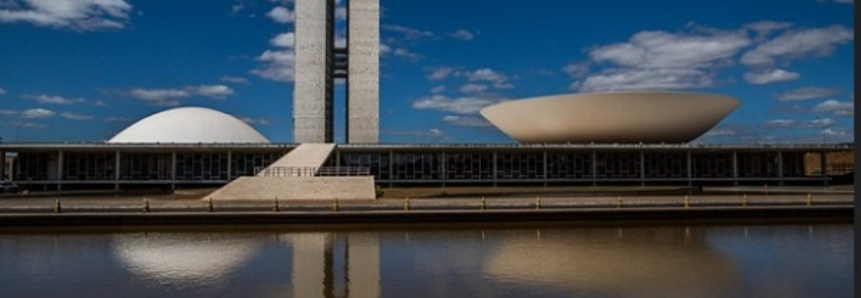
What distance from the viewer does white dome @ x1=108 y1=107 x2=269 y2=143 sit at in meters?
51.7

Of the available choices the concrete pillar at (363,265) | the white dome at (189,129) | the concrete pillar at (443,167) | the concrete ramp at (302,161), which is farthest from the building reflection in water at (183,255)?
the white dome at (189,129)

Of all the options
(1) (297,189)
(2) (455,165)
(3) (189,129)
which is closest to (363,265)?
(1) (297,189)

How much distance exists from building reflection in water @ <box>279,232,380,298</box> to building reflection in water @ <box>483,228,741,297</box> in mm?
2393

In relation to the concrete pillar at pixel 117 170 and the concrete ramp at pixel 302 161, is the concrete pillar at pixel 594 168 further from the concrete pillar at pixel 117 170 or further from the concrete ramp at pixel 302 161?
the concrete pillar at pixel 117 170

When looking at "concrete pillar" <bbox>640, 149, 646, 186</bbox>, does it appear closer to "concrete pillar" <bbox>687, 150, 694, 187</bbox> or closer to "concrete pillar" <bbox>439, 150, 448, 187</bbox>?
"concrete pillar" <bbox>687, 150, 694, 187</bbox>

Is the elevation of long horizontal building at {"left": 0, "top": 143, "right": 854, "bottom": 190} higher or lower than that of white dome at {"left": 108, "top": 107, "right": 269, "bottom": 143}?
lower

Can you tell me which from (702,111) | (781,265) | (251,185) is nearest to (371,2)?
(702,111)

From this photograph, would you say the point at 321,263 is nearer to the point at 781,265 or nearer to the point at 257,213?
the point at 257,213

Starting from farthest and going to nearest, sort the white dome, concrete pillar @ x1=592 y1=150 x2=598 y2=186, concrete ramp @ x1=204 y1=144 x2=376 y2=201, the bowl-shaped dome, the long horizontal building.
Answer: the white dome → the bowl-shaped dome → concrete pillar @ x1=592 y1=150 x2=598 y2=186 → the long horizontal building → concrete ramp @ x1=204 y1=144 x2=376 y2=201

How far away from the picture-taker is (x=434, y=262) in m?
14.3

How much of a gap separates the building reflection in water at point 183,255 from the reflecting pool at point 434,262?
3 cm

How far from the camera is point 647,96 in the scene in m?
47.6

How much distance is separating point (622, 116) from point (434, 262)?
36067 millimetres

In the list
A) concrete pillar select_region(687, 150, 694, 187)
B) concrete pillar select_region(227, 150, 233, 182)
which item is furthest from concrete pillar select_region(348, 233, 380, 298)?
concrete pillar select_region(687, 150, 694, 187)
